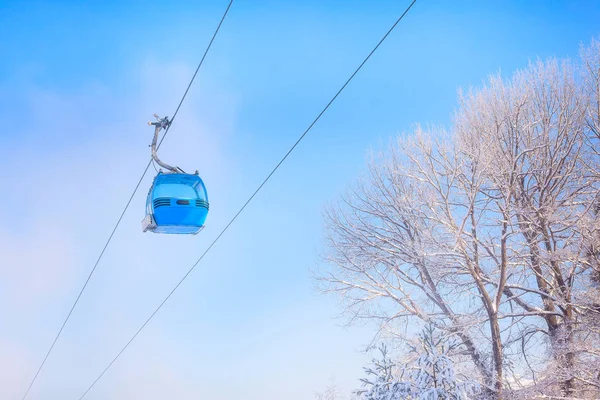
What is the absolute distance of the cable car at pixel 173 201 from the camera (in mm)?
5617

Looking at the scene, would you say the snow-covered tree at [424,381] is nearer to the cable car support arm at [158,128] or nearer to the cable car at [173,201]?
the cable car at [173,201]

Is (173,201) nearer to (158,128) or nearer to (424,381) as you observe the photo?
(158,128)

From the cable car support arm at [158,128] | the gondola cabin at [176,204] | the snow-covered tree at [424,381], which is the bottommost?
the snow-covered tree at [424,381]

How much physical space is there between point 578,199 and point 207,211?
10137 mm

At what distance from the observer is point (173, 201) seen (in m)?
5.60

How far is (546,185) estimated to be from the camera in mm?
12344

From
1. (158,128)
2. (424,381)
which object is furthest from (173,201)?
(424,381)

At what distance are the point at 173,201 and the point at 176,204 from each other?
4 centimetres

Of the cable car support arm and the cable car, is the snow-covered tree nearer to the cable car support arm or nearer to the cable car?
the cable car

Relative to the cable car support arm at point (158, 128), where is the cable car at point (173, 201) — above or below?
below

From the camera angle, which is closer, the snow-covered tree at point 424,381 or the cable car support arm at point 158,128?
the cable car support arm at point 158,128

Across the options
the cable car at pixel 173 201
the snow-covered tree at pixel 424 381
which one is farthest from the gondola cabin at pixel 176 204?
the snow-covered tree at pixel 424 381

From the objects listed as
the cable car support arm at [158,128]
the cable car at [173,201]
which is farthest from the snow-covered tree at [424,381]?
the cable car support arm at [158,128]

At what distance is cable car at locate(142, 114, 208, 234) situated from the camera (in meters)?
5.62
